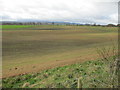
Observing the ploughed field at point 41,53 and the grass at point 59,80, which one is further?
the ploughed field at point 41,53

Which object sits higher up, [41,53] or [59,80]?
[41,53]

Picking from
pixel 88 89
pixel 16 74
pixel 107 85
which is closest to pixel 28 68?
pixel 16 74

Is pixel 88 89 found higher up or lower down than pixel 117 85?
lower down

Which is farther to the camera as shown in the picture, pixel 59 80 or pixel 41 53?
pixel 41 53

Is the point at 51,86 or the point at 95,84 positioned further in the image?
the point at 51,86

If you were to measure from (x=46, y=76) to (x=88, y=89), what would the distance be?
361 cm

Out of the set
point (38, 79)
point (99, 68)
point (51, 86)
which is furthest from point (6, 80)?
point (99, 68)

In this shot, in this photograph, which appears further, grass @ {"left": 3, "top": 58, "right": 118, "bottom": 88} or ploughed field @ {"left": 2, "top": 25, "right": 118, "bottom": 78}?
ploughed field @ {"left": 2, "top": 25, "right": 118, "bottom": 78}

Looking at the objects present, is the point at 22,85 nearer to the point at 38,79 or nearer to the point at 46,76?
the point at 38,79

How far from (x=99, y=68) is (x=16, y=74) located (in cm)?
570

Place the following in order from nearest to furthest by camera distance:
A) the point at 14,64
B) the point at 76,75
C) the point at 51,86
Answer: the point at 51,86 → the point at 76,75 → the point at 14,64

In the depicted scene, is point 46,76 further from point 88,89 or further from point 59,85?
point 88,89

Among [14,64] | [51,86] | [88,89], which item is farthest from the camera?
[14,64]

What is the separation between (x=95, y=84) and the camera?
707 centimetres
